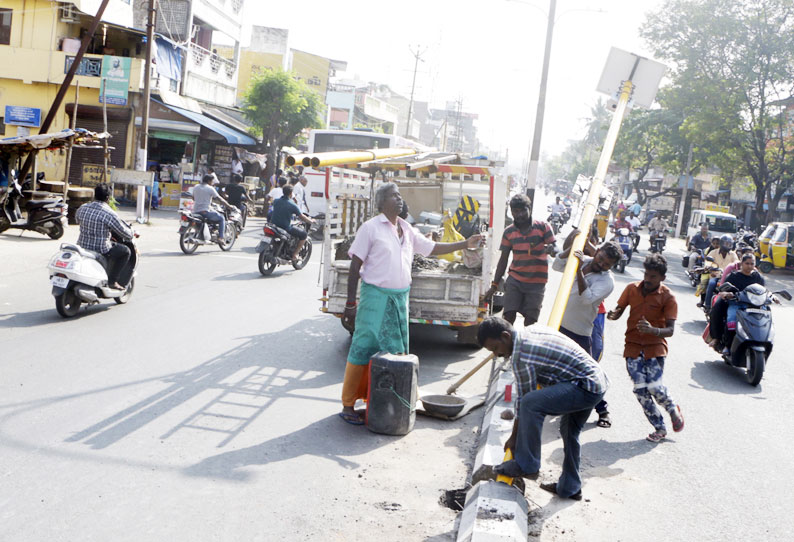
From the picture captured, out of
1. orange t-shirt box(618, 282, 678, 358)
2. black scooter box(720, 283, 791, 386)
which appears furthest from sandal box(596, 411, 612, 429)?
black scooter box(720, 283, 791, 386)

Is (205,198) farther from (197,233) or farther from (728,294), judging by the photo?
(728,294)

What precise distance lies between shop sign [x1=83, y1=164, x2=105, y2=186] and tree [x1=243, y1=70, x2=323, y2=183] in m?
8.85

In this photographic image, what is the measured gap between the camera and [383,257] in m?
6.02

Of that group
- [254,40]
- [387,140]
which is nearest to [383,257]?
[387,140]

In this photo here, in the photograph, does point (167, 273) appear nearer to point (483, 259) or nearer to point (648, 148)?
point (483, 259)

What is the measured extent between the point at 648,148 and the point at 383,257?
176ft

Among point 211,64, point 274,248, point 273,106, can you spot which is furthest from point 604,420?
point 211,64

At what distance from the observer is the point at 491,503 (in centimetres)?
426

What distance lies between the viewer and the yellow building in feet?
86.4

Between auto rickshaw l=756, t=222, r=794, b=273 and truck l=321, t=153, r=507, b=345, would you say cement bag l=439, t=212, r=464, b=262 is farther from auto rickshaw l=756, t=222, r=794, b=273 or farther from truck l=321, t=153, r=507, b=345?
auto rickshaw l=756, t=222, r=794, b=273

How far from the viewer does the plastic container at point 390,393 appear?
19.1 feet

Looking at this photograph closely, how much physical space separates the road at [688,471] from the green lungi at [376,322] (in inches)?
59.2

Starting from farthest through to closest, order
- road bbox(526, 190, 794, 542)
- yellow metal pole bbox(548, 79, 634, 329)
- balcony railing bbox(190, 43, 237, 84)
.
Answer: balcony railing bbox(190, 43, 237, 84) < yellow metal pole bbox(548, 79, 634, 329) < road bbox(526, 190, 794, 542)

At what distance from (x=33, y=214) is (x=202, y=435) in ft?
39.0
